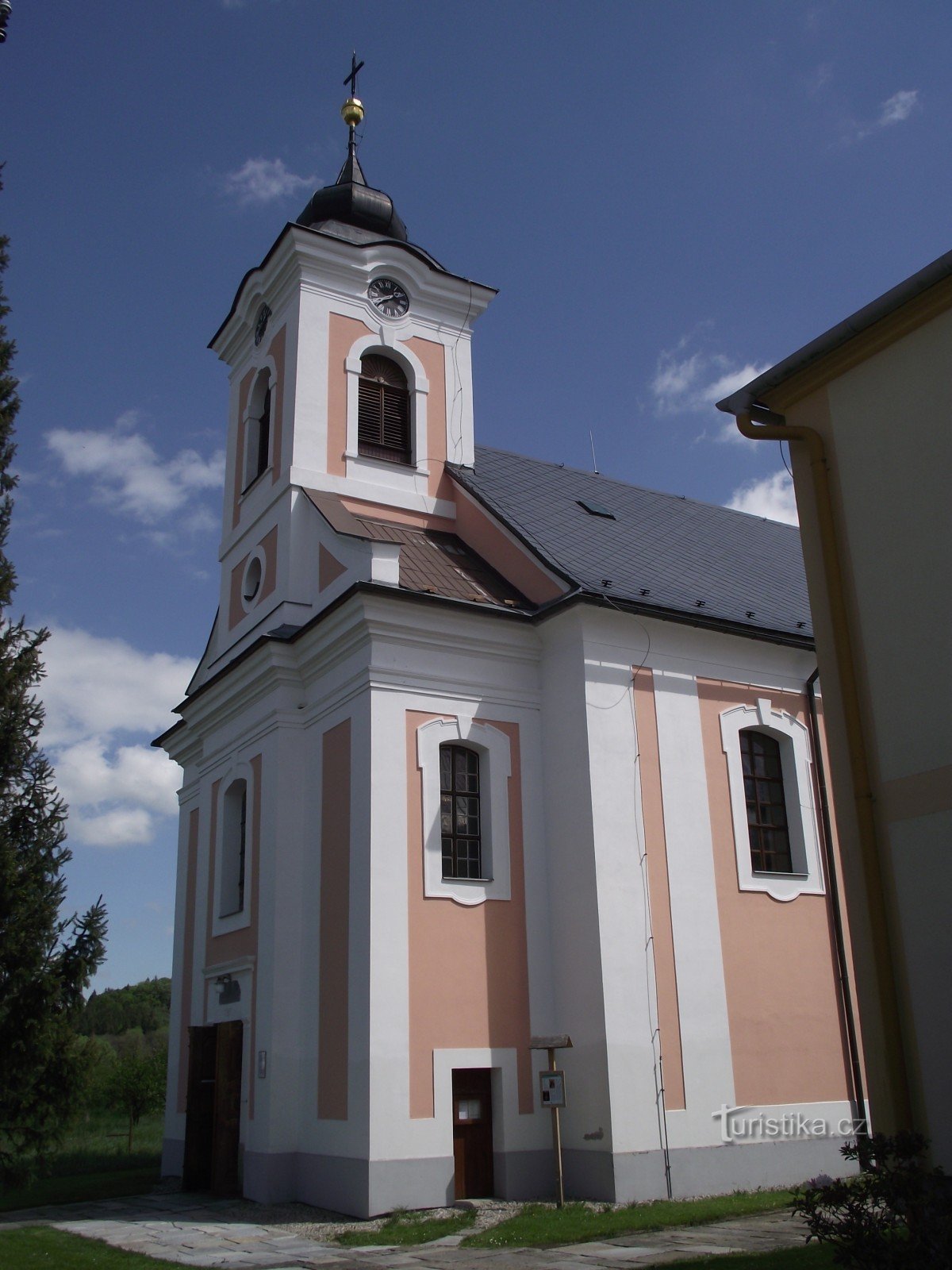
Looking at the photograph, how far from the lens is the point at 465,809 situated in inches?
591

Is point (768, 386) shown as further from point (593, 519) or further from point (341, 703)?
point (593, 519)

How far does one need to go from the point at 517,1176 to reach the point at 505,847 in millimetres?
3887

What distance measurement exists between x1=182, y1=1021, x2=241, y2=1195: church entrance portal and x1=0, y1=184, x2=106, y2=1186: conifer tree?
3.65 m

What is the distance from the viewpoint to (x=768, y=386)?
9289 mm

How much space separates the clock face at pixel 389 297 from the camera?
19797mm

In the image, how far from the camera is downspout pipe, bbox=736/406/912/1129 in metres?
7.49

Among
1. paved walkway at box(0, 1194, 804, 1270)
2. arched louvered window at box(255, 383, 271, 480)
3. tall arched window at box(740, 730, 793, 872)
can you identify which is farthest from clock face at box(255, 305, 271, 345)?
paved walkway at box(0, 1194, 804, 1270)

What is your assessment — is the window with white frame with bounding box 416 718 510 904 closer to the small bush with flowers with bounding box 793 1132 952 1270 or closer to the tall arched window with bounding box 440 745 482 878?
the tall arched window with bounding box 440 745 482 878

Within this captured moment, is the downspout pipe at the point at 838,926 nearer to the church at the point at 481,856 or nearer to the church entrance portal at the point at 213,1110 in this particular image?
the church at the point at 481,856

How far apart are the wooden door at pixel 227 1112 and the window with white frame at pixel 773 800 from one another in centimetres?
730

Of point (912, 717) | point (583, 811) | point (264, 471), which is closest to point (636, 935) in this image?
point (583, 811)

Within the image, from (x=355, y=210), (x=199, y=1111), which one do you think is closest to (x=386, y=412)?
(x=355, y=210)

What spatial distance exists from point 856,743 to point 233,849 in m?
11.8

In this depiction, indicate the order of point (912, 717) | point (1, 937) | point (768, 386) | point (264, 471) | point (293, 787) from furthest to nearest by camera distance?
Answer: point (264, 471) < point (293, 787) < point (1, 937) < point (768, 386) < point (912, 717)
